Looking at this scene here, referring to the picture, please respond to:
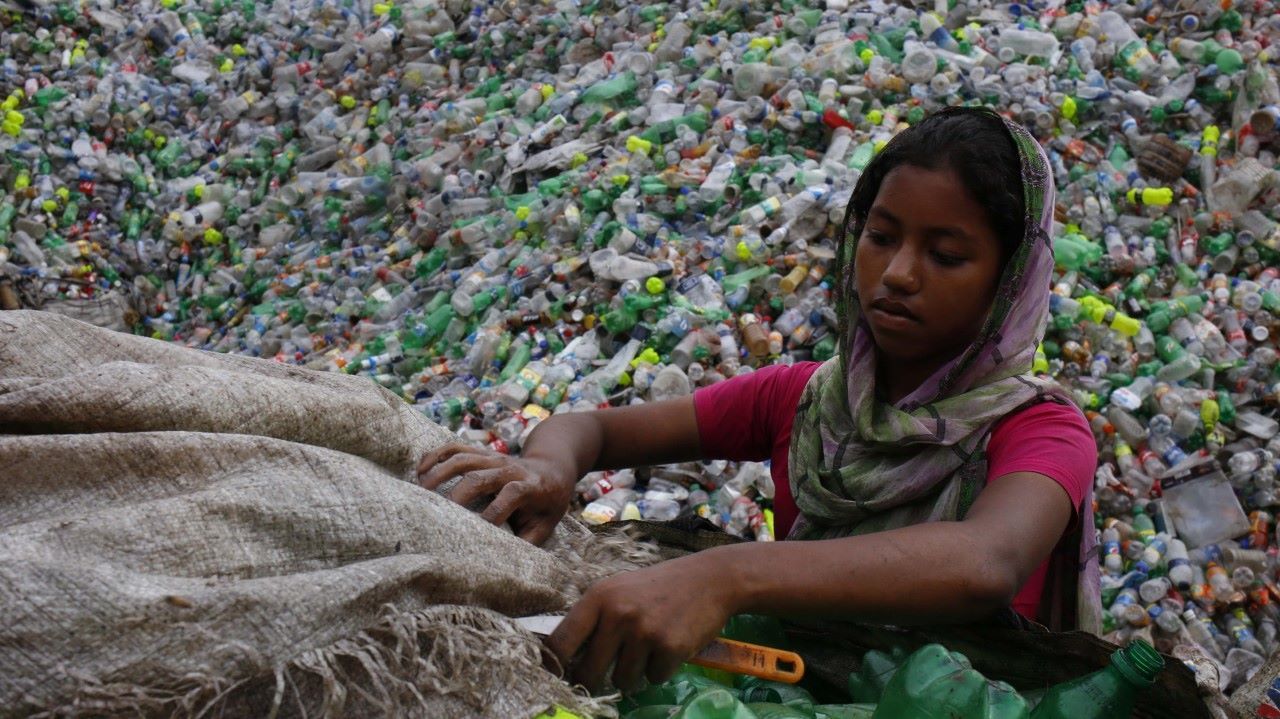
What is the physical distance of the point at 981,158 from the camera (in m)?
1.78

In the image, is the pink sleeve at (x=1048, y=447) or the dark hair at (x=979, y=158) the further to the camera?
the dark hair at (x=979, y=158)

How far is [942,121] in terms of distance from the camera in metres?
1.88

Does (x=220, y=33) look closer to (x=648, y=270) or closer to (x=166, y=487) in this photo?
(x=648, y=270)

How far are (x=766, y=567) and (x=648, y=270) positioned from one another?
297 centimetres

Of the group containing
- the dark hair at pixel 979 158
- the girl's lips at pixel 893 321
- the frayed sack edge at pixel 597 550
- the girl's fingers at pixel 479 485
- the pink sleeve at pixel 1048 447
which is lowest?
the frayed sack edge at pixel 597 550

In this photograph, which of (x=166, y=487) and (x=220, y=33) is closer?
(x=166, y=487)

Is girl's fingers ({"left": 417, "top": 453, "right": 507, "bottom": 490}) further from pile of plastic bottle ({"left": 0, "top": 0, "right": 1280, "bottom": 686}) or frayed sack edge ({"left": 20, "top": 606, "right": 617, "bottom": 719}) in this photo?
pile of plastic bottle ({"left": 0, "top": 0, "right": 1280, "bottom": 686})

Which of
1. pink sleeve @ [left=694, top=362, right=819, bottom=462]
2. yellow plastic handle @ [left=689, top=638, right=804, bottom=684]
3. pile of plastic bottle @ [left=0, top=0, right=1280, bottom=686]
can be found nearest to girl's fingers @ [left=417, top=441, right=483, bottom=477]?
yellow plastic handle @ [left=689, top=638, right=804, bottom=684]

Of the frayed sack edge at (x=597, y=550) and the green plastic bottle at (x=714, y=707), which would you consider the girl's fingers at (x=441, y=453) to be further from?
the green plastic bottle at (x=714, y=707)

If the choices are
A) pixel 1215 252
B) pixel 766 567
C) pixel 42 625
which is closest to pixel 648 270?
pixel 1215 252

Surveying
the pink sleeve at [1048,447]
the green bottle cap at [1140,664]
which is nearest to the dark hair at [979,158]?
the pink sleeve at [1048,447]

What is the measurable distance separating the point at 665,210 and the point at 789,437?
8.42 feet

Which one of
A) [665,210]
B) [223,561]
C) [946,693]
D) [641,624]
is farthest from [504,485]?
[665,210]

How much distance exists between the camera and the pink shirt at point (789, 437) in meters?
1.68
